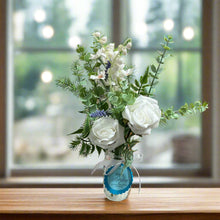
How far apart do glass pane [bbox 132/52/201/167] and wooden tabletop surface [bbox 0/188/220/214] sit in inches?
39.4

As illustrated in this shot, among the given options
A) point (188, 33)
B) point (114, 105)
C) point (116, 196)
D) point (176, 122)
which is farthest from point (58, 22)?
point (116, 196)

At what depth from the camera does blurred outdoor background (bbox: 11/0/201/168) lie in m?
2.36

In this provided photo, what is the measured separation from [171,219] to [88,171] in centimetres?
131

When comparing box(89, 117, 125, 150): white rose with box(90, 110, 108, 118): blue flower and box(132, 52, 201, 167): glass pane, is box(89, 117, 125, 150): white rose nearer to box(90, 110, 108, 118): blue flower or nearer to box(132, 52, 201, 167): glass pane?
box(90, 110, 108, 118): blue flower

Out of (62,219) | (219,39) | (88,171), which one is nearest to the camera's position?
(62,219)

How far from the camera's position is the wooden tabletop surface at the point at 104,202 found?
108 cm

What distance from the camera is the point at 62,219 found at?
108 cm

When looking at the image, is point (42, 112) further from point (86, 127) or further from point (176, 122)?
point (86, 127)

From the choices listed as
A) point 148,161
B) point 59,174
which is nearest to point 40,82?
point 59,174

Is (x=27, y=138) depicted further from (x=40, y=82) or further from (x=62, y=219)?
(x=62, y=219)

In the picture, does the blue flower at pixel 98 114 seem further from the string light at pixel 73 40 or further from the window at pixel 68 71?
the string light at pixel 73 40

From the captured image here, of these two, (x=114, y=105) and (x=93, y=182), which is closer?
(x=114, y=105)

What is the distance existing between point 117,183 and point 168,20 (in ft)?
5.07

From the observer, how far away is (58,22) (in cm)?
238
